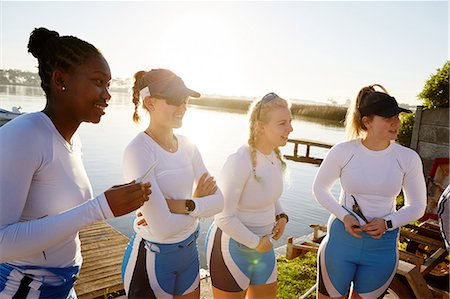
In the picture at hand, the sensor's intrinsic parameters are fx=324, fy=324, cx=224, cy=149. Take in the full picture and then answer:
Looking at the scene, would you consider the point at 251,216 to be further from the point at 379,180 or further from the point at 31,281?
the point at 31,281

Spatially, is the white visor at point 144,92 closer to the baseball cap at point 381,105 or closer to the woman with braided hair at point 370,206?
the woman with braided hair at point 370,206

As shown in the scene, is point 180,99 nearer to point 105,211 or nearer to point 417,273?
point 105,211

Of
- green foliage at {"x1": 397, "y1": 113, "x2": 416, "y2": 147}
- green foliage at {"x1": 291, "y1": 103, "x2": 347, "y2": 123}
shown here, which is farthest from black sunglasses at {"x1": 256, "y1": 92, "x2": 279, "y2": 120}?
green foliage at {"x1": 291, "y1": 103, "x2": 347, "y2": 123}

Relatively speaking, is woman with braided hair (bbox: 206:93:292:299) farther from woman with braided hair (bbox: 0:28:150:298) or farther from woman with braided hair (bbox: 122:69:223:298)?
woman with braided hair (bbox: 0:28:150:298)

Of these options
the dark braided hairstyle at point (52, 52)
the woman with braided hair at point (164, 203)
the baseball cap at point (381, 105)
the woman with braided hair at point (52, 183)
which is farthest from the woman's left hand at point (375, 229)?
the dark braided hairstyle at point (52, 52)

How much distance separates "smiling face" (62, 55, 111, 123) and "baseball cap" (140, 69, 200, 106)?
515mm

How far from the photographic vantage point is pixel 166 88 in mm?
2346

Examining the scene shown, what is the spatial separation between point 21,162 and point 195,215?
123 cm

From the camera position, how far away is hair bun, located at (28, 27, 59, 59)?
171 centimetres

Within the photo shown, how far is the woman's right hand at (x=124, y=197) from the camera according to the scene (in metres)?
1.51

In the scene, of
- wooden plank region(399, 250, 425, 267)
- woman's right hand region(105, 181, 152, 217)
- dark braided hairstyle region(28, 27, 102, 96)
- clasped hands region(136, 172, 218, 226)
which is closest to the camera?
woman's right hand region(105, 181, 152, 217)

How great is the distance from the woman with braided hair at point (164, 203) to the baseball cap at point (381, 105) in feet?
4.76

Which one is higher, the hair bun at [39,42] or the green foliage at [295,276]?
the hair bun at [39,42]

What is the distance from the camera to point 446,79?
783 centimetres
